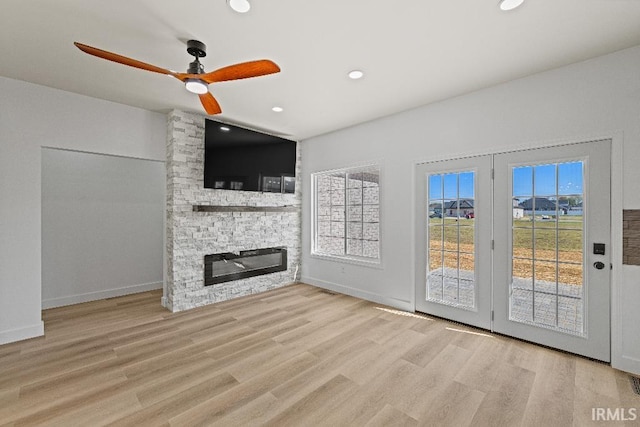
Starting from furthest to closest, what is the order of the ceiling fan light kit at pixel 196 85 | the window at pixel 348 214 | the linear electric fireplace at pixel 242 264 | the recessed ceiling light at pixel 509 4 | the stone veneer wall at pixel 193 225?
the window at pixel 348 214, the linear electric fireplace at pixel 242 264, the stone veneer wall at pixel 193 225, the ceiling fan light kit at pixel 196 85, the recessed ceiling light at pixel 509 4

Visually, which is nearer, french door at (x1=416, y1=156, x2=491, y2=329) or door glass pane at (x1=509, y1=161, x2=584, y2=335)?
door glass pane at (x1=509, y1=161, x2=584, y2=335)

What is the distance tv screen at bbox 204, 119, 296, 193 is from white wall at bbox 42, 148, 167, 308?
1041mm

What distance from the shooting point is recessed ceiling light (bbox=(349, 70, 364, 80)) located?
2.94m

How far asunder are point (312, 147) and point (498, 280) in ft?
12.4

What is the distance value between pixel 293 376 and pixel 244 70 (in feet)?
8.52

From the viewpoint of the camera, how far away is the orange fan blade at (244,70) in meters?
2.03

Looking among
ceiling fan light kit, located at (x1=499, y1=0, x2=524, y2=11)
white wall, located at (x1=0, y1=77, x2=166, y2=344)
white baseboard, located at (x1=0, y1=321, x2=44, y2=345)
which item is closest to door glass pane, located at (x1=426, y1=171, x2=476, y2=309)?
ceiling fan light kit, located at (x1=499, y1=0, x2=524, y2=11)

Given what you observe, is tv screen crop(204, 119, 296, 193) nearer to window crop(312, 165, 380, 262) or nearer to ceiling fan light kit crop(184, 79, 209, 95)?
window crop(312, 165, 380, 262)

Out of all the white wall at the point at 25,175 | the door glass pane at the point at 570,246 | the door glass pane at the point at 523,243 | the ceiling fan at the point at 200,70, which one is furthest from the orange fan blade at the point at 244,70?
the door glass pane at the point at 570,246

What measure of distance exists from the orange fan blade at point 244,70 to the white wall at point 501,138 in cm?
253

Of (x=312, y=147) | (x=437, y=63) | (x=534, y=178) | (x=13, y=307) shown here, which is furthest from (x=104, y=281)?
(x=534, y=178)

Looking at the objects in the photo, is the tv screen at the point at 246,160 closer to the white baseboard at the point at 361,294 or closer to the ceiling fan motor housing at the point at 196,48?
the ceiling fan motor housing at the point at 196,48

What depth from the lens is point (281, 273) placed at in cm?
535

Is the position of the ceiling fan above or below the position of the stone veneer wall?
above
